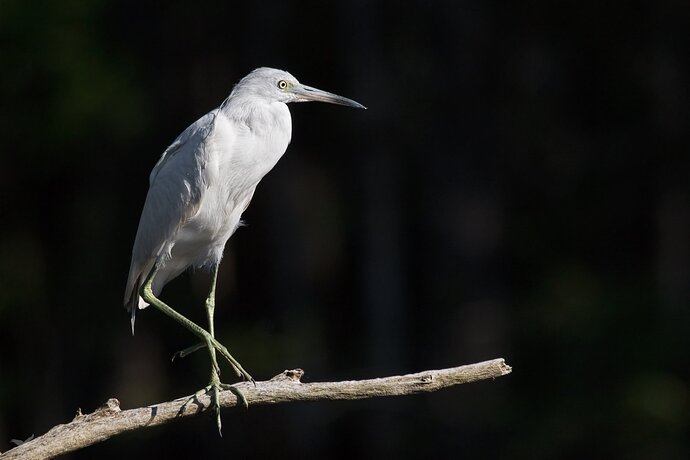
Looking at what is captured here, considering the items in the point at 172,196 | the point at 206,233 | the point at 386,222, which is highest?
the point at 172,196

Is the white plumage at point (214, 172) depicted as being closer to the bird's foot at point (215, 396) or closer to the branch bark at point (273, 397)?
the bird's foot at point (215, 396)

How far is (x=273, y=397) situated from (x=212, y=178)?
0.92m

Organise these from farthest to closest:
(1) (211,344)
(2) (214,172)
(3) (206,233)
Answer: (3) (206,233)
(2) (214,172)
(1) (211,344)

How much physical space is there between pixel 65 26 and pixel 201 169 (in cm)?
569

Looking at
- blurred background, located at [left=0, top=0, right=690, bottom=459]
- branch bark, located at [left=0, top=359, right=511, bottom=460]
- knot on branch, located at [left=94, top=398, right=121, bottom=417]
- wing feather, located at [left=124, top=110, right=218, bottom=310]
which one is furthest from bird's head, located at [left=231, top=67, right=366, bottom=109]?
blurred background, located at [left=0, top=0, right=690, bottom=459]

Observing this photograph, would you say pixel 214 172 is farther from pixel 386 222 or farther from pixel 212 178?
pixel 386 222

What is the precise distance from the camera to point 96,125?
32.2 ft

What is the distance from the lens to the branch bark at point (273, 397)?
358 cm

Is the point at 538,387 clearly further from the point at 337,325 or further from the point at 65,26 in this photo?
the point at 65,26

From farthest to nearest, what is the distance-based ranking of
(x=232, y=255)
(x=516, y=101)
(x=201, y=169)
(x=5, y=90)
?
(x=232, y=255) < (x=516, y=101) < (x=5, y=90) < (x=201, y=169)

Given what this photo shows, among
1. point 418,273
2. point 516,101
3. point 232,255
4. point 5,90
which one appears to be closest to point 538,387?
point 418,273

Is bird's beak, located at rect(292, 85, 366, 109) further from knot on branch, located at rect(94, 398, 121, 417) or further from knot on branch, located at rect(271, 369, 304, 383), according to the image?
knot on branch, located at rect(94, 398, 121, 417)

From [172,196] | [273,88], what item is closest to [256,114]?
[273,88]

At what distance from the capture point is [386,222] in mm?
10266
